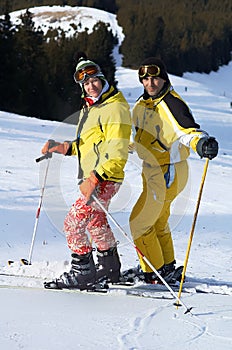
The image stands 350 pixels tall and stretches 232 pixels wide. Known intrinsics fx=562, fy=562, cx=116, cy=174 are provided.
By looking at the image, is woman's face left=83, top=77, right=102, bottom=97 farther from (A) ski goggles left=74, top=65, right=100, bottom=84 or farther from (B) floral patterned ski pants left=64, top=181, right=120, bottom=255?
(B) floral patterned ski pants left=64, top=181, right=120, bottom=255

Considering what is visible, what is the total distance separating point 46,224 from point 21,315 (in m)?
3.61

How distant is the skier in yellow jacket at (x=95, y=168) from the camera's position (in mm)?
4078

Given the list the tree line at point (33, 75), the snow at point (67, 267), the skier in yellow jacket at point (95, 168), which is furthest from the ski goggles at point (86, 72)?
the tree line at point (33, 75)

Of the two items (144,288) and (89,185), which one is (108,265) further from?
(89,185)

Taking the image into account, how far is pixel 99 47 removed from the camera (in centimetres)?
3897

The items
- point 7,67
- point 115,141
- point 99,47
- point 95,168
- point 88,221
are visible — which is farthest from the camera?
point 99,47

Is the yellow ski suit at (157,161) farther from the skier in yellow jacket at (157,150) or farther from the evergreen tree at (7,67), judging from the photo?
the evergreen tree at (7,67)

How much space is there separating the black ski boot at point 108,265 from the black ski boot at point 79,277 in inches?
4.1

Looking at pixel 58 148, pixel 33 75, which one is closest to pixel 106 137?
pixel 58 148

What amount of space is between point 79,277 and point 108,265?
28 centimetres

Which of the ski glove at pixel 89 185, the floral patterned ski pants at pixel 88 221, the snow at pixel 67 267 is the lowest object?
the snow at pixel 67 267

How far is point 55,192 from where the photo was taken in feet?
29.3

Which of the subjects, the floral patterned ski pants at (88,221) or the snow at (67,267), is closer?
the snow at (67,267)

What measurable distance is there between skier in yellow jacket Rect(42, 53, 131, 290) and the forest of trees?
11531 mm
